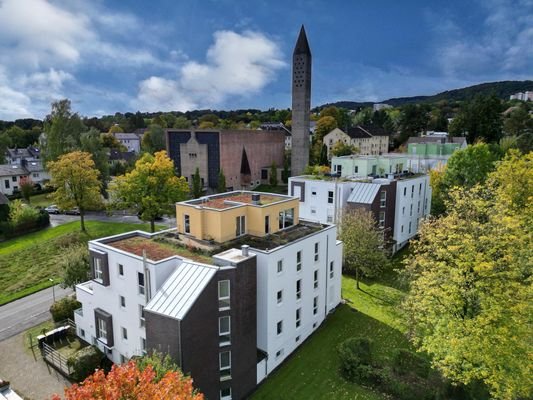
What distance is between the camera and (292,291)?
24.1 meters

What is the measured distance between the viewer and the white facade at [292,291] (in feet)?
72.4

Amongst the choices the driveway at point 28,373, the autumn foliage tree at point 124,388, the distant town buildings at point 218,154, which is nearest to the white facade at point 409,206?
the driveway at point 28,373

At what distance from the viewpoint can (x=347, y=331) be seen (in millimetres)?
27484

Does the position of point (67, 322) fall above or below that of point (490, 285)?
below

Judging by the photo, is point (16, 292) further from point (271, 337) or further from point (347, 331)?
point (347, 331)

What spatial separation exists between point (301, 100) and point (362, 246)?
4910cm

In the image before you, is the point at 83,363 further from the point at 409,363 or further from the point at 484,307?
the point at 484,307

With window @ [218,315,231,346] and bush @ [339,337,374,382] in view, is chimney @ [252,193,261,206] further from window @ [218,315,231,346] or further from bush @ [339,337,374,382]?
bush @ [339,337,374,382]

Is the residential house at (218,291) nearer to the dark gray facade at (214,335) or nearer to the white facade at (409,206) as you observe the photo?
the dark gray facade at (214,335)

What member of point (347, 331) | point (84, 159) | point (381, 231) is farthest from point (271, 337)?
point (84, 159)

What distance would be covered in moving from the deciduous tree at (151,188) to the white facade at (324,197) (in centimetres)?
1496

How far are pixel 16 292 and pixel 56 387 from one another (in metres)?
15.9

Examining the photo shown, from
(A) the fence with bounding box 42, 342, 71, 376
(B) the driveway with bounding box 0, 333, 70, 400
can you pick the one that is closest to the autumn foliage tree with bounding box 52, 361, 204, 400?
(B) the driveway with bounding box 0, 333, 70, 400

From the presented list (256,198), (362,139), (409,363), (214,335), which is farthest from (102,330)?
(362,139)
